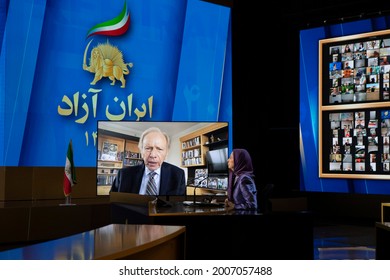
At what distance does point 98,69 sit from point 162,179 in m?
2.63

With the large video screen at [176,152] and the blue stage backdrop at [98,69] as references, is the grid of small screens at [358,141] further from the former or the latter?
the large video screen at [176,152]

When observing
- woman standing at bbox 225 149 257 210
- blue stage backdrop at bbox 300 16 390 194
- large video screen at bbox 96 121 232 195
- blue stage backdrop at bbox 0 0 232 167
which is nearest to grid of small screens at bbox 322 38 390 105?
blue stage backdrop at bbox 300 16 390 194

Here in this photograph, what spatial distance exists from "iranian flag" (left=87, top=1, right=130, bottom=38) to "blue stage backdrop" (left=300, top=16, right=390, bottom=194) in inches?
134

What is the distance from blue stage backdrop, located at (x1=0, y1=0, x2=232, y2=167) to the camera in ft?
22.2

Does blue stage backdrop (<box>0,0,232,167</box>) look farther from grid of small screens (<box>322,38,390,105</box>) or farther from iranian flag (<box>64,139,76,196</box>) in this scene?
grid of small screens (<box>322,38,390,105</box>)

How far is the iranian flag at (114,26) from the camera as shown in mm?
7549

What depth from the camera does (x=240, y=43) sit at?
873 centimetres

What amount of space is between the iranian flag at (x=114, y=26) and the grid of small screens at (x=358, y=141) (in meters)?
3.73

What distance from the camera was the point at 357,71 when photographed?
8977mm

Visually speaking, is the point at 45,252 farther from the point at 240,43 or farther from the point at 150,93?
the point at 240,43

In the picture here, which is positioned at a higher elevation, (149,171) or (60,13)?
(60,13)

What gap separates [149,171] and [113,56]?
8.96 feet

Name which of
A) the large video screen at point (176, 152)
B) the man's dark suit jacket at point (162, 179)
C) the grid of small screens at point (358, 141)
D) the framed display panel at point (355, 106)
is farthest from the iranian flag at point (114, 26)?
the grid of small screens at point (358, 141)
